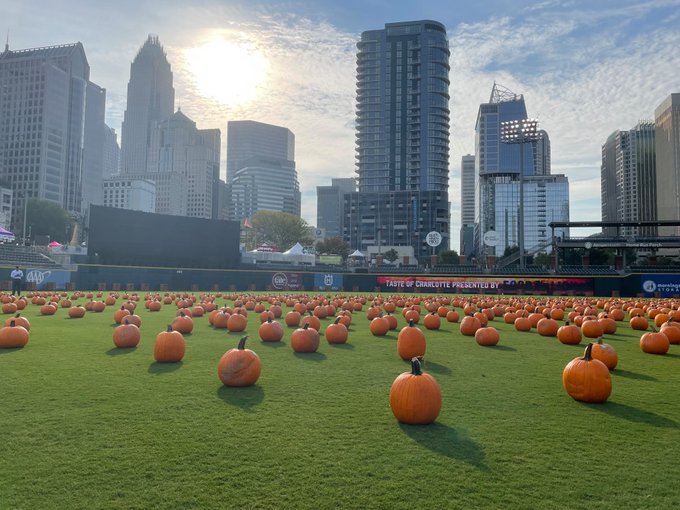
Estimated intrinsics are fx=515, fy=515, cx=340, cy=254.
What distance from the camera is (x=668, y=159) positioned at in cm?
15575

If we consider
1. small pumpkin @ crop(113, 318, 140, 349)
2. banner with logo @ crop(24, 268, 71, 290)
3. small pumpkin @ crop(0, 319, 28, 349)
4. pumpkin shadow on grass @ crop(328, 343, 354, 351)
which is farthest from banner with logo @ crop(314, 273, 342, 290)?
small pumpkin @ crop(0, 319, 28, 349)

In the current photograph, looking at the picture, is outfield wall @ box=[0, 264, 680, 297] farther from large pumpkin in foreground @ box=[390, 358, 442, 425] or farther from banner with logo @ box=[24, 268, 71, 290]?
large pumpkin in foreground @ box=[390, 358, 442, 425]

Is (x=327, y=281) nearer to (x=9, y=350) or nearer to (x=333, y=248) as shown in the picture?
(x=9, y=350)

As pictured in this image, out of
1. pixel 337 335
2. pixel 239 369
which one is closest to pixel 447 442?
pixel 239 369

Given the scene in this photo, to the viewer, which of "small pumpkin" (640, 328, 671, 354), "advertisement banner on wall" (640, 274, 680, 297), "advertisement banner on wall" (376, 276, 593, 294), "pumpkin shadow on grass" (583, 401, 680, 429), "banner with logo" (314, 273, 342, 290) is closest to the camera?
"pumpkin shadow on grass" (583, 401, 680, 429)

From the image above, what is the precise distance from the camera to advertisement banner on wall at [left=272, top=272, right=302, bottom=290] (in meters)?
54.1

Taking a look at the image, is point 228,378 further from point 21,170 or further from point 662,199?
point 21,170

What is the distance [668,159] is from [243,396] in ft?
596

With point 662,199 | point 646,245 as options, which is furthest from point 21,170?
point 662,199

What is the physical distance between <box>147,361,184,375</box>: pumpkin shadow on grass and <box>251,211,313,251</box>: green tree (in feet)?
391

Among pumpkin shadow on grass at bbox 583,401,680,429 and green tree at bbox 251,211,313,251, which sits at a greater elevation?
green tree at bbox 251,211,313,251

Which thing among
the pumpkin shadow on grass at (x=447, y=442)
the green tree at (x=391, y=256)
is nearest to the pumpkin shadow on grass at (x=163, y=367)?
the pumpkin shadow on grass at (x=447, y=442)

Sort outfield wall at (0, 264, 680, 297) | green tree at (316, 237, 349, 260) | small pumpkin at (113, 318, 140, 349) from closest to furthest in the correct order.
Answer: small pumpkin at (113, 318, 140, 349)
outfield wall at (0, 264, 680, 297)
green tree at (316, 237, 349, 260)

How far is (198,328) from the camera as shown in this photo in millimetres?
17109
